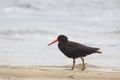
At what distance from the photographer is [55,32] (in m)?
19.8

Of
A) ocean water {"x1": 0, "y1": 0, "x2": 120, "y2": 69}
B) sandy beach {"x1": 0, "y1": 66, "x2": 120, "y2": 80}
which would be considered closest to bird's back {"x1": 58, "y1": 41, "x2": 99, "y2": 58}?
sandy beach {"x1": 0, "y1": 66, "x2": 120, "y2": 80}

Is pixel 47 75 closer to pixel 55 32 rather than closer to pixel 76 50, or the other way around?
pixel 76 50

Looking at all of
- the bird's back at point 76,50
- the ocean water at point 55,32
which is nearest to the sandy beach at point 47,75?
the bird's back at point 76,50

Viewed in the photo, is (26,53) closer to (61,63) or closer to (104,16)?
(61,63)

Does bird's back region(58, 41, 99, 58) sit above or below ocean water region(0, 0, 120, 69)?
above

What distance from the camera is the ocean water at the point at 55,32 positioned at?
12.2 meters

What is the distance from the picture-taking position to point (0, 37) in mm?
17109

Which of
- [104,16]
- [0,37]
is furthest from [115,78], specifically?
[104,16]

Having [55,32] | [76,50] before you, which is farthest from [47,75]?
[55,32]

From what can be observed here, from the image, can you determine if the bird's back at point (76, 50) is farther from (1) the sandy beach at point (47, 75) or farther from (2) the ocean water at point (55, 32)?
(2) the ocean water at point (55, 32)

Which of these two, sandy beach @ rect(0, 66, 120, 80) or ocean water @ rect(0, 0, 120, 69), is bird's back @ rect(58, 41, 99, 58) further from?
ocean water @ rect(0, 0, 120, 69)

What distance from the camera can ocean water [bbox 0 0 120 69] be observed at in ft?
40.0

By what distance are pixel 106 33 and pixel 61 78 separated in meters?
12.2

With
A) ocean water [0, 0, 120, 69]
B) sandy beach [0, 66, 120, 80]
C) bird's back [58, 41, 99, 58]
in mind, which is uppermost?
bird's back [58, 41, 99, 58]
